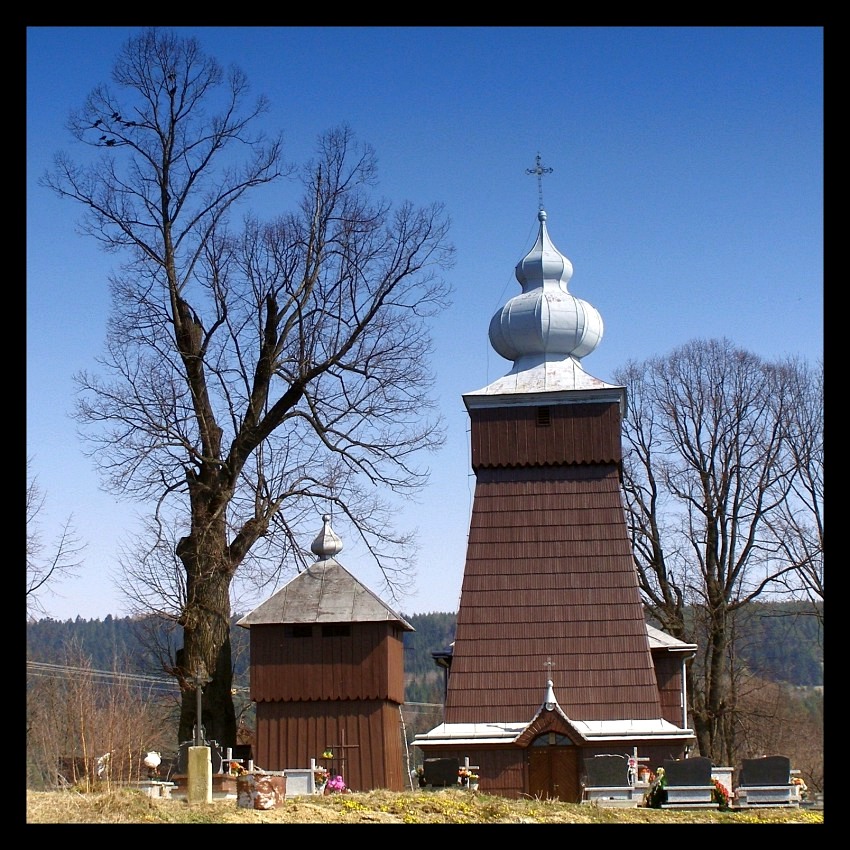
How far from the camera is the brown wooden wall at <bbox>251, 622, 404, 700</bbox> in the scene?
95.9 feet

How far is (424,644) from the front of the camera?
385 feet

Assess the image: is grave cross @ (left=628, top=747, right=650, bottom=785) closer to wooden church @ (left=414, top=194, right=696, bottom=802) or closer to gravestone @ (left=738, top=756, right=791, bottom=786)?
wooden church @ (left=414, top=194, right=696, bottom=802)

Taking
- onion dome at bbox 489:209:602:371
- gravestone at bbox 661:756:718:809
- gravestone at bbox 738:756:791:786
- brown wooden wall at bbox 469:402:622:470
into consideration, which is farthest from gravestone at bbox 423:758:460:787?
onion dome at bbox 489:209:602:371

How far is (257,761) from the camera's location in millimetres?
28953

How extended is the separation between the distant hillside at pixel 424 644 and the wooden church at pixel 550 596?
6281 millimetres

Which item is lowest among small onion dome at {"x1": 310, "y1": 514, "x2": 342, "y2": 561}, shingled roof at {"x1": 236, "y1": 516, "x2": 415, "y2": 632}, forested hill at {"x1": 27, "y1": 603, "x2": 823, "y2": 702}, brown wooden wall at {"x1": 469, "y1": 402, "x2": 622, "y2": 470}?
forested hill at {"x1": 27, "y1": 603, "x2": 823, "y2": 702}

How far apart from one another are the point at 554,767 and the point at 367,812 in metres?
→ 10.5

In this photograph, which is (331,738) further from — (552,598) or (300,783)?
(552,598)

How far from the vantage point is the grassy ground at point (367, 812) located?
54.1ft

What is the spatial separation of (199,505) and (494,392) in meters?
7.54

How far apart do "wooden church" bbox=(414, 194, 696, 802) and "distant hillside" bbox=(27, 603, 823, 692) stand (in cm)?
628

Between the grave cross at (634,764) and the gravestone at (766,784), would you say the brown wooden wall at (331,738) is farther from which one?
the gravestone at (766,784)
